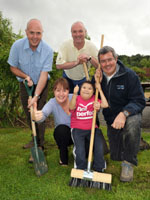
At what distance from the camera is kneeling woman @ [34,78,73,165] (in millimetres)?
3113

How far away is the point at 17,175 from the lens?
298 cm

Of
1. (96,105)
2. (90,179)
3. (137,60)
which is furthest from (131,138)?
(137,60)

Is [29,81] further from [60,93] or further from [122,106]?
[122,106]

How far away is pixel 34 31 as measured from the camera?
3.38 meters

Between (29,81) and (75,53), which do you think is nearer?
(29,81)

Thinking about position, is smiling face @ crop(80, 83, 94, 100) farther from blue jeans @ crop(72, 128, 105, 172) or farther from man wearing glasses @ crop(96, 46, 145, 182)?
blue jeans @ crop(72, 128, 105, 172)

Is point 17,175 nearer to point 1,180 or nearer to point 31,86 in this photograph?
point 1,180

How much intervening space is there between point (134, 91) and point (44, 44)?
1.70 m

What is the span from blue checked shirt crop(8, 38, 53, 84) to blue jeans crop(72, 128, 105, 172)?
1298 mm

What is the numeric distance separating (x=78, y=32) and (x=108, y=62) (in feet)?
2.99

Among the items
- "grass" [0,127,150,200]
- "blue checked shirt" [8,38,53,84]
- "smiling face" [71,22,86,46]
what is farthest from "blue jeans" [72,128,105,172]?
"smiling face" [71,22,86,46]

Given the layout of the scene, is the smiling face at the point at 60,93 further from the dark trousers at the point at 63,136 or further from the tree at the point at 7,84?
the tree at the point at 7,84

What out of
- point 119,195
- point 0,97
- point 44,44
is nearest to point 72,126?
point 119,195

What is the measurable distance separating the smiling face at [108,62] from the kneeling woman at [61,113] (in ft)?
1.86
